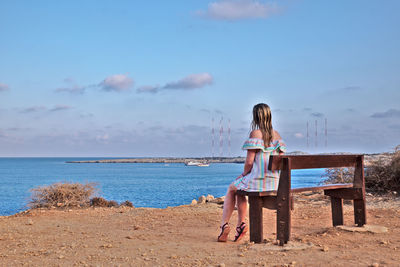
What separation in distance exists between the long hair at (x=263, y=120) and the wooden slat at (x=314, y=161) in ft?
1.32

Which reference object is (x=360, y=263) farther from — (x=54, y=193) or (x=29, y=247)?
(x=54, y=193)

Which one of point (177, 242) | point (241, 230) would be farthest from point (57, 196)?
point (241, 230)

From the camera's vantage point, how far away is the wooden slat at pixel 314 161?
546cm

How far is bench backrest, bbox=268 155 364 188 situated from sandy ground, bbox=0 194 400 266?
977 millimetres

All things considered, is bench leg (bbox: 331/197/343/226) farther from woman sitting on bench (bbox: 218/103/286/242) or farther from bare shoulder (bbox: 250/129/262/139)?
bare shoulder (bbox: 250/129/262/139)

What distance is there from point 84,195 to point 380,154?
399 inches

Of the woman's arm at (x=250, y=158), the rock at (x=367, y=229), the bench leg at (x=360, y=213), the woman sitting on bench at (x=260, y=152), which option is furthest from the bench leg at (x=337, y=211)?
the woman's arm at (x=250, y=158)

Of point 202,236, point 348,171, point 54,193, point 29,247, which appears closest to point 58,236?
point 29,247

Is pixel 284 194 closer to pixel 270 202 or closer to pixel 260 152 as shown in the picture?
pixel 270 202

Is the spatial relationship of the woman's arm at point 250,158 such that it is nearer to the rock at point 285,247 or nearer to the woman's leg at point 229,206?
the woman's leg at point 229,206

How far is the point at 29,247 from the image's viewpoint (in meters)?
6.15

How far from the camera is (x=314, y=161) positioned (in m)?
5.93

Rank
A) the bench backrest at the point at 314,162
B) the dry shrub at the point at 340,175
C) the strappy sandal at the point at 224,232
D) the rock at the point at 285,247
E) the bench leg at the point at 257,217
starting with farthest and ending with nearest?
the dry shrub at the point at 340,175
the strappy sandal at the point at 224,232
the bench leg at the point at 257,217
the bench backrest at the point at 314,162
the rock at the point at 285,247

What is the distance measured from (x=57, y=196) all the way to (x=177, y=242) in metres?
8.15
